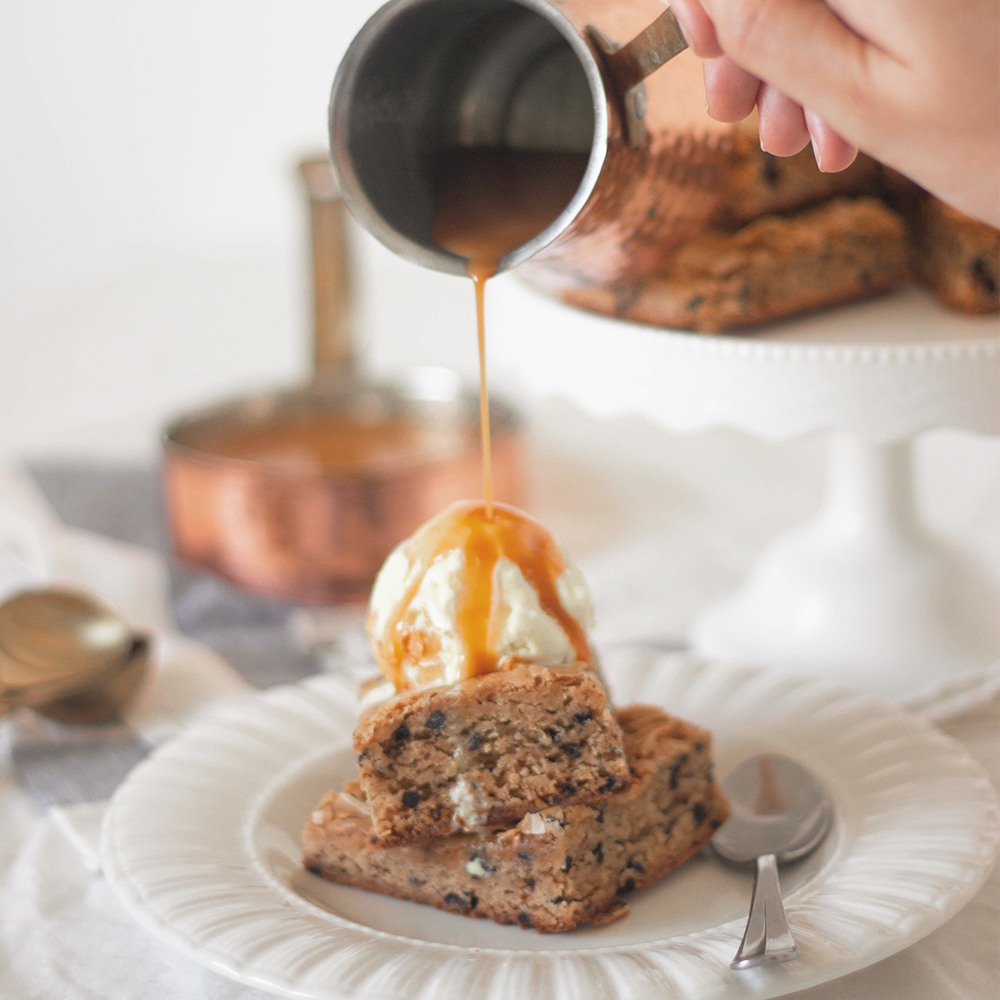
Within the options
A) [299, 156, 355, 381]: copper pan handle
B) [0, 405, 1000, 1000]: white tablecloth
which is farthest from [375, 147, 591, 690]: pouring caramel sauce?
[299, 156, 355, 381]: copper pan handle

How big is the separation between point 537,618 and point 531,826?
0.54 ft

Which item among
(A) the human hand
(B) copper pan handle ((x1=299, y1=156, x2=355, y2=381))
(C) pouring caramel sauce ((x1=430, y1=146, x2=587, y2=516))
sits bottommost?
(B) copper pan handle ((x1=299, y1=156, x2=355, y2=381))

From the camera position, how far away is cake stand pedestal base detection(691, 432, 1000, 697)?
4.49 ft

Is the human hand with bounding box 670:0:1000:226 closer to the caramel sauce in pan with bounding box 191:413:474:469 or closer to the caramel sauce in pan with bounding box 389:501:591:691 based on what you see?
the caramel sauce in pan with bounding box 389:501:591:691

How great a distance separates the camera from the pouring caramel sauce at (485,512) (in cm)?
99

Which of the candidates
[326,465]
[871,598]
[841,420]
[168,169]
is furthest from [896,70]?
[168,169]

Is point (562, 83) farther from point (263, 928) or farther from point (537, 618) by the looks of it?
point (263, 928)

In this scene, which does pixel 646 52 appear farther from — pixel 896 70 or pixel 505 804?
pixel 505 804

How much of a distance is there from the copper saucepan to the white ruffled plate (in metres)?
0.43

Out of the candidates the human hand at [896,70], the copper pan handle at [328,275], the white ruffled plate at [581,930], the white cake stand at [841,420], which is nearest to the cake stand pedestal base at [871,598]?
the white cake stand at [841,420]

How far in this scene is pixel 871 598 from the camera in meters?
1.39

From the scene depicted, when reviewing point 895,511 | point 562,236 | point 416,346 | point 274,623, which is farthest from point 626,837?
point 416,346

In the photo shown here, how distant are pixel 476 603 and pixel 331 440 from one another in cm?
95

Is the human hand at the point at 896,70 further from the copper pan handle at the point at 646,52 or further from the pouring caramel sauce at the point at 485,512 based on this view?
the pouring caramel sauce at the point at 485,512
